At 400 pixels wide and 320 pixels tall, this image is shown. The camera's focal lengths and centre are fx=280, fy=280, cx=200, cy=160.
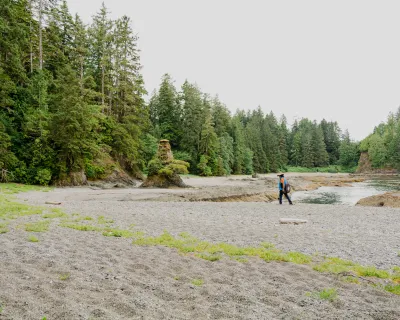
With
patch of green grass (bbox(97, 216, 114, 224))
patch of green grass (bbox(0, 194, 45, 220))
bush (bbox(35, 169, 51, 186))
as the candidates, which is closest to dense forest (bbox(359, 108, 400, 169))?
bush (bbox(35, 169, 51, 186))

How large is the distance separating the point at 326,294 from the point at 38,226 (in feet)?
29.5

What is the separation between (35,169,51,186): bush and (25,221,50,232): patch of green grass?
18799mm

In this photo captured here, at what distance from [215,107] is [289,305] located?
74699mm

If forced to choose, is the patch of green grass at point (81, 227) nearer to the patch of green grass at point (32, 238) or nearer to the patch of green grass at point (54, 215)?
the patch of green grass at point (54, 215)

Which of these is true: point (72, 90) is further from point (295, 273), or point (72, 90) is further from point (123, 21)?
point (295, 273)

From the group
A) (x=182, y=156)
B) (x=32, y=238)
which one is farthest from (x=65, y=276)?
(x=182, y=156)

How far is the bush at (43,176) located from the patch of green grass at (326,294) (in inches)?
1087

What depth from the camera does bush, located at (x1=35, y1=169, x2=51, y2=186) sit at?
26703 mm

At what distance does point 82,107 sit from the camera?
2859cm

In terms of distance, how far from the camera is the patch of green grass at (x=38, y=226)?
29.8ft

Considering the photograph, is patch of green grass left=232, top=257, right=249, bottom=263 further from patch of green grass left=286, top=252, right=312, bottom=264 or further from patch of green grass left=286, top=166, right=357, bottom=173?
patch of green grass left=286, top=166, right=357, bottom=173

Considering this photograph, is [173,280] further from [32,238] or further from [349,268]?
[32,238]

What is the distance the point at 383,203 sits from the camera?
22391 millimetres

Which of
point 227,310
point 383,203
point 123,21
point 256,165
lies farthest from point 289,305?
point 256,165
